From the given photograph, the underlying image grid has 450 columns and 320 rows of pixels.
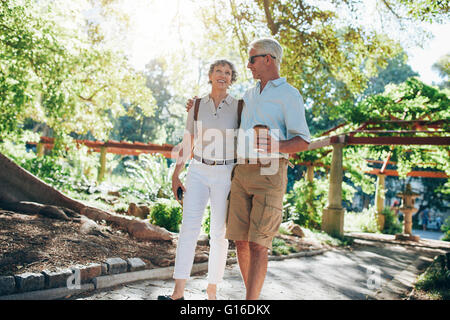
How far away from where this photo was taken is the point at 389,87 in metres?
13.6

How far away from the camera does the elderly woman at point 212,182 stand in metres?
3.16

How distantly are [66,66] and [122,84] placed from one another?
13.8ft

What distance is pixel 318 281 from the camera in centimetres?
571

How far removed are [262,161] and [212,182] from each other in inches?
19.0

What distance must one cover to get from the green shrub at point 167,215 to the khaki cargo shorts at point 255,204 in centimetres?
415

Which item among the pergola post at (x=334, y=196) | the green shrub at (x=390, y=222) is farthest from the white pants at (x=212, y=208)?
the green shrub at (x=390, y=222)

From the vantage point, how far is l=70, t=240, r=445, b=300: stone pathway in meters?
3.95

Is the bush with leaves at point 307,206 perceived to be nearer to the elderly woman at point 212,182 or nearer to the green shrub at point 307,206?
the green shrub at point 307,206

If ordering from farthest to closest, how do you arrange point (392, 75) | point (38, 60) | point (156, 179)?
point (392, 75) → point (156, 179) → point (38, 60)

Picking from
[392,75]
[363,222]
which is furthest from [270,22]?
[392,75]

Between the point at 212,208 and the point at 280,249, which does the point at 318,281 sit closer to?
the point at 280,249

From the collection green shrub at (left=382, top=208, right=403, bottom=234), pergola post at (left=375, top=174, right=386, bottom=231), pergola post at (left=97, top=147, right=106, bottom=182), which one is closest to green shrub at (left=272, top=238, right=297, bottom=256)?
pergola post at (left=97, top=147, right=106, bottom=182)

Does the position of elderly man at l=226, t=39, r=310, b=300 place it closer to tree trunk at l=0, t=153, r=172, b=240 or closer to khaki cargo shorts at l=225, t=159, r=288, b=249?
khaki cargo shorts at l=225, t=159, r=288, b=249
